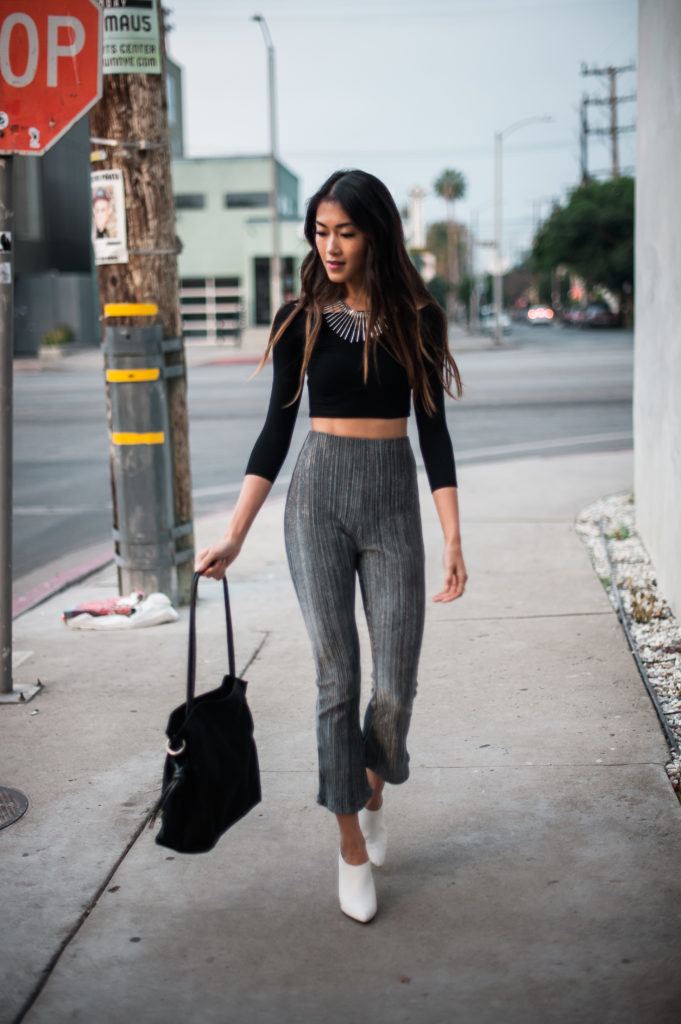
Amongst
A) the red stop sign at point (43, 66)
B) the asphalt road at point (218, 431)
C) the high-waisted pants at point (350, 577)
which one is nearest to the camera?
the high-waisted pants at point (350, 577)

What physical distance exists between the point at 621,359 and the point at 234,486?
65.3 feet

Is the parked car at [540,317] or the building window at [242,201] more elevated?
the building window at [242,201]

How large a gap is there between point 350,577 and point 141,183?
12.0 feet

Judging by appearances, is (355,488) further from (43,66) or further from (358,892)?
(43,66)

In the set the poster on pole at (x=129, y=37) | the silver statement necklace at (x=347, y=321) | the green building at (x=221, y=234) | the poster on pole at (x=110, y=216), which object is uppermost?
the green building at (x=221, y=234)

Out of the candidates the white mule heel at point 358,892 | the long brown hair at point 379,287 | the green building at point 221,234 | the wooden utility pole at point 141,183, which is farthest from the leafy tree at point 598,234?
the white mule heel at point 358,892

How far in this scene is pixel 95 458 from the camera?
1298 centimetres

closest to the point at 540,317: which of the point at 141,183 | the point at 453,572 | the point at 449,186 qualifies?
the point at 449,186

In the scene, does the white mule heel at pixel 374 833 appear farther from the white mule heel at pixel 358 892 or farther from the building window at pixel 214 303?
the building window at pixel 214 303

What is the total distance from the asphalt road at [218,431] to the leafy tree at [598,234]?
1442 inches

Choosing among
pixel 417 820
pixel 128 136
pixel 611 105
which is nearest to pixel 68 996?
pixel 417 820

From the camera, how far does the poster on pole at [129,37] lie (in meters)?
5.85

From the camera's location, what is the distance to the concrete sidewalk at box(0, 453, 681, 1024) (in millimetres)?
2746

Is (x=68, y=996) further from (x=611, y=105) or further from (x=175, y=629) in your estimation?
(x=611, y=105)
